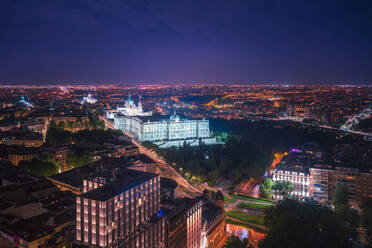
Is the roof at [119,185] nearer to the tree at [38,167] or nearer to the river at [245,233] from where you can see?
the river at [245,233]

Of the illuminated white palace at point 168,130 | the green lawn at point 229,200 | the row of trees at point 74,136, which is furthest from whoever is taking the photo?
the illuminated white palace at point 168,130

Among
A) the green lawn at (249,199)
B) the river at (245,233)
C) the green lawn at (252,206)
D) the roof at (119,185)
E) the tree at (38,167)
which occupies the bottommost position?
the river at (245,233)

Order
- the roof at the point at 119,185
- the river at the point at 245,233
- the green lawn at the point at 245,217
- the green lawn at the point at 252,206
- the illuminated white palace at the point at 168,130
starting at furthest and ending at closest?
the illuminated white palace at the point at 168,130
the green lawn at the point at 252,206
the green lawn at the point at 245,217
the river at the point at 245,233
the roof at the point at 119,185

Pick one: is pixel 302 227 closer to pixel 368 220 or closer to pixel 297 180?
pixel 368 220

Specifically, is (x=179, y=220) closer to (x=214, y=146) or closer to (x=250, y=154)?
(x=250, y=154)

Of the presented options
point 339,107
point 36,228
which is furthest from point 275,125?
point 36,228

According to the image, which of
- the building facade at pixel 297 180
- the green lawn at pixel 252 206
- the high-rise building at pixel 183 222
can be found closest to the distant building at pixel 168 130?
the building facade at pixel 297 180
